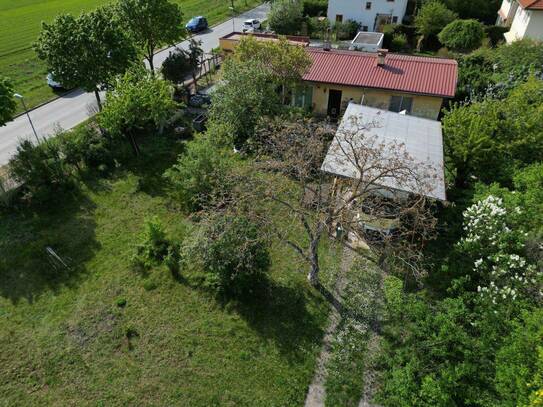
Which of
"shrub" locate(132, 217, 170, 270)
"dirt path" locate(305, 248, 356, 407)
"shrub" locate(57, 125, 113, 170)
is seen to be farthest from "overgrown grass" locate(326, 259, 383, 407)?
"shrub" locate(57, 125, 113, 170)

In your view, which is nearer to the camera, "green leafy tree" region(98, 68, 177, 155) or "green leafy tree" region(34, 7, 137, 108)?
"green leafy tree" region(98, 68, 177, 155)

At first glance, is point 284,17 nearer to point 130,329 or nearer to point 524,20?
point 524,20

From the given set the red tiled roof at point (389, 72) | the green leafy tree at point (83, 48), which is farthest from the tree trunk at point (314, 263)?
the green leafy tree at point (83, 48)

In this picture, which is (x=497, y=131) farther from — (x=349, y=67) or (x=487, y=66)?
(x=487, y=66)

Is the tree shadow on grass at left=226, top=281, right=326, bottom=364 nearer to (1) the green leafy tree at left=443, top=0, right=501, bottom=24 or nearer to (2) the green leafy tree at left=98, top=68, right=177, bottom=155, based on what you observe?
(2) the green leafy tree at left=98, top=68, right=177, bottom=155

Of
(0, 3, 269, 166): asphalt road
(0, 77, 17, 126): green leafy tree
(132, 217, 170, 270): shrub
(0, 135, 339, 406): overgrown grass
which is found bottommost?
(0, 135, 339, 406): overgrown grass

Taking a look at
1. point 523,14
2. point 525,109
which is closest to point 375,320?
point 525,109
